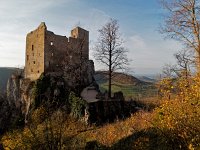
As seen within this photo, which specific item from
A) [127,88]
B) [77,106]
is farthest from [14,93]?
[127,88]

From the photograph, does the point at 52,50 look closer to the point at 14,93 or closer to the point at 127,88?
the point at 14,93

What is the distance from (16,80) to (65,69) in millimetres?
11637

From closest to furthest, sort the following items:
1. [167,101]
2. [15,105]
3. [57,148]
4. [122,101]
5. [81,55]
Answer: [167,101] < [57,148] < [122,101] < [81,55] < [15,105]

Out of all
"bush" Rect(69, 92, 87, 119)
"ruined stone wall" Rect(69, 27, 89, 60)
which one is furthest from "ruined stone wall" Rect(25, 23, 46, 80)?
"bush" Rect(69, 92, 87, 119)

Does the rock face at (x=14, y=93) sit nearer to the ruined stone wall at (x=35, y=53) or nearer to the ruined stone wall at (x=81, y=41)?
the ruined stone wall at (x=35, y=53)

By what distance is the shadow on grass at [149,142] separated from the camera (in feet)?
44.4

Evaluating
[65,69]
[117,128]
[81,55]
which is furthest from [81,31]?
[117,128]

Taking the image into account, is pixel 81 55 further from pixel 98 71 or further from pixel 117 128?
pixel 117 128

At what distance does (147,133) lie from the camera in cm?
2038

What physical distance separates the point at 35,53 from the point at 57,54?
3492 mm

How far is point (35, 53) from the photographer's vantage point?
145 feet

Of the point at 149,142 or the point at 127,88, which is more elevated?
the point at 127,88

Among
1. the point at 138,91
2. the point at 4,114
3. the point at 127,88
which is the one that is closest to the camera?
the point at 4,114

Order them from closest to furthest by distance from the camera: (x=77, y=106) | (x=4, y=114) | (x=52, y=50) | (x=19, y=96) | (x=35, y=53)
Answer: (x=77, y=106) → (x=52, y=50) → (x=35, y=53) → (x=19, y=96) → (x=4, y=114)
